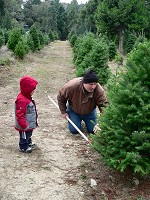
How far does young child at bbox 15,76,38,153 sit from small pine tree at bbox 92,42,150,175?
4.40 ft

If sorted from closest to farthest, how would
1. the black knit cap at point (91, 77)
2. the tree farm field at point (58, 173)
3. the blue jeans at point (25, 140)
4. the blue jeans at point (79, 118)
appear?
the tree farm field at point (58, 173) < the blue jeans at point (25, 140) < the black knit cap at point (91, 77) < the blue jeans at point (79, 118)

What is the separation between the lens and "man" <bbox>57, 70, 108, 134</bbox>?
554cm

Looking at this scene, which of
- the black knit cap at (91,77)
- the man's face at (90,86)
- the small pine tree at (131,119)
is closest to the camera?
the small pine tree at (131,119)

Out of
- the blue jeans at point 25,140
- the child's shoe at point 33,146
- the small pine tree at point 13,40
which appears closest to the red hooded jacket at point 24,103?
the blue jeans at point 25,140

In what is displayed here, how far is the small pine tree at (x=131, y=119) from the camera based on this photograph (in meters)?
3.54

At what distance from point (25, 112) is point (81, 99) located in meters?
1.40

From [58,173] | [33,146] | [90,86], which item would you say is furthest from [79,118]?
[58,173]

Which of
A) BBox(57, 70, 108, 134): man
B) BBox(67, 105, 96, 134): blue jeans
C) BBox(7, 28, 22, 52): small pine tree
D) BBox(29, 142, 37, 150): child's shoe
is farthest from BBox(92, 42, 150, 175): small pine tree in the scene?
BBox(7, 28, 22, 52): small pine tree

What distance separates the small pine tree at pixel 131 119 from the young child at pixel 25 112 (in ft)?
4.40

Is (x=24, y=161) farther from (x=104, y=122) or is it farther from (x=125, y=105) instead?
(x=125, y=105)

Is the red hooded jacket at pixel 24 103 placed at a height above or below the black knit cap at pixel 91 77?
below

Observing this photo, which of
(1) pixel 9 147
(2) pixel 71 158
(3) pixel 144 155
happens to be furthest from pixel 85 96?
(3) pixel 144 155

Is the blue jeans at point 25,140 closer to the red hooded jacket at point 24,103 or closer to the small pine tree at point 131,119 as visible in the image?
the red hooded jacket at point 24,103

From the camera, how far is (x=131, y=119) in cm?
362
